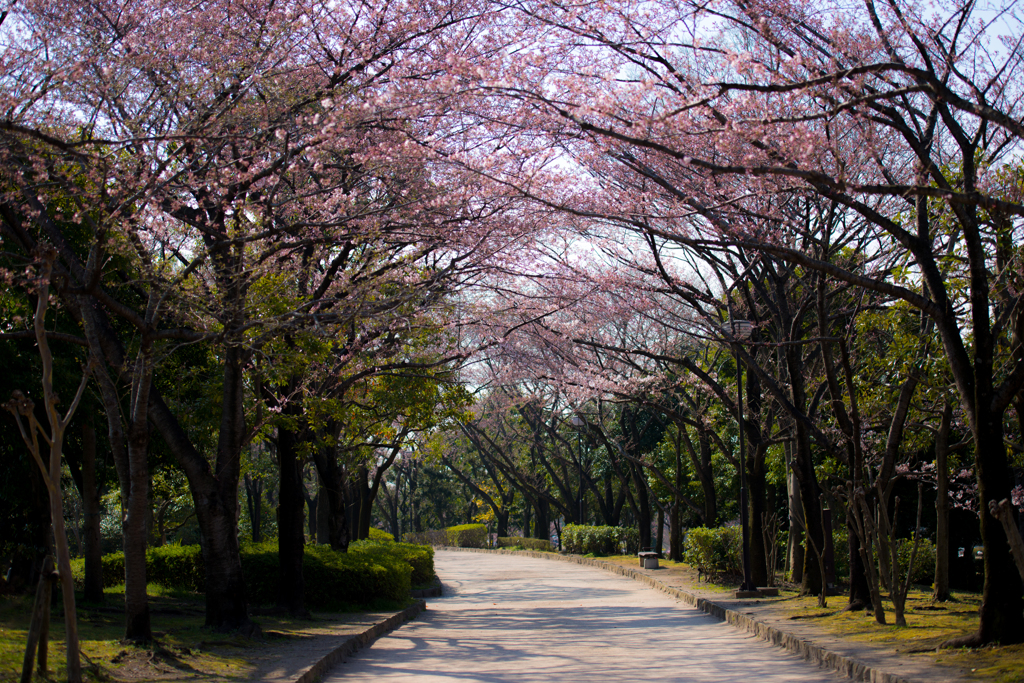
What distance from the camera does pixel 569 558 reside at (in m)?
34.3

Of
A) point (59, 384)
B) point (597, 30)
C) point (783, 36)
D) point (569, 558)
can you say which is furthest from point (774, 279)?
point (569, 558)

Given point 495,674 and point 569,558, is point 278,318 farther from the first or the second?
point 569,558

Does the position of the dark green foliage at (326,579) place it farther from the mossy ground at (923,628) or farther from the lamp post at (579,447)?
the lamp post at (579,447)

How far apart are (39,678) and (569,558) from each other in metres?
29.0

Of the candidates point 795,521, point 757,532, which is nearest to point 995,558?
point 757,532

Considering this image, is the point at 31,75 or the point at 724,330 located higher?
the point at 31,75

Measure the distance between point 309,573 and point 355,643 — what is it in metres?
3.97

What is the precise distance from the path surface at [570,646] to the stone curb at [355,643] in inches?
5.1

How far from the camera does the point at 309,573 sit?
14.4m

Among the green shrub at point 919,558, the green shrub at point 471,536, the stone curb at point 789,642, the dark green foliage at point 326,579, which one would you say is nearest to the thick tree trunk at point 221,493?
the dark green foliage at point 326,579

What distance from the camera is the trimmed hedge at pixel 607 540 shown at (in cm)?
3475

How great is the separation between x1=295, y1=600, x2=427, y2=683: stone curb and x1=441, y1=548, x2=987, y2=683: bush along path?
503 centimetres

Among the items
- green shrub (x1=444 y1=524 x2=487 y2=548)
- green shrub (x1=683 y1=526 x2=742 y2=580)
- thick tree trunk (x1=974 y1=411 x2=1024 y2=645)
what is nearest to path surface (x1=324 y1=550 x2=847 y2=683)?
green shrub (x1=683 y1=526 x2=742 y2=580)

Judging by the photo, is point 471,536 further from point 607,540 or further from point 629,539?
point 629,539
